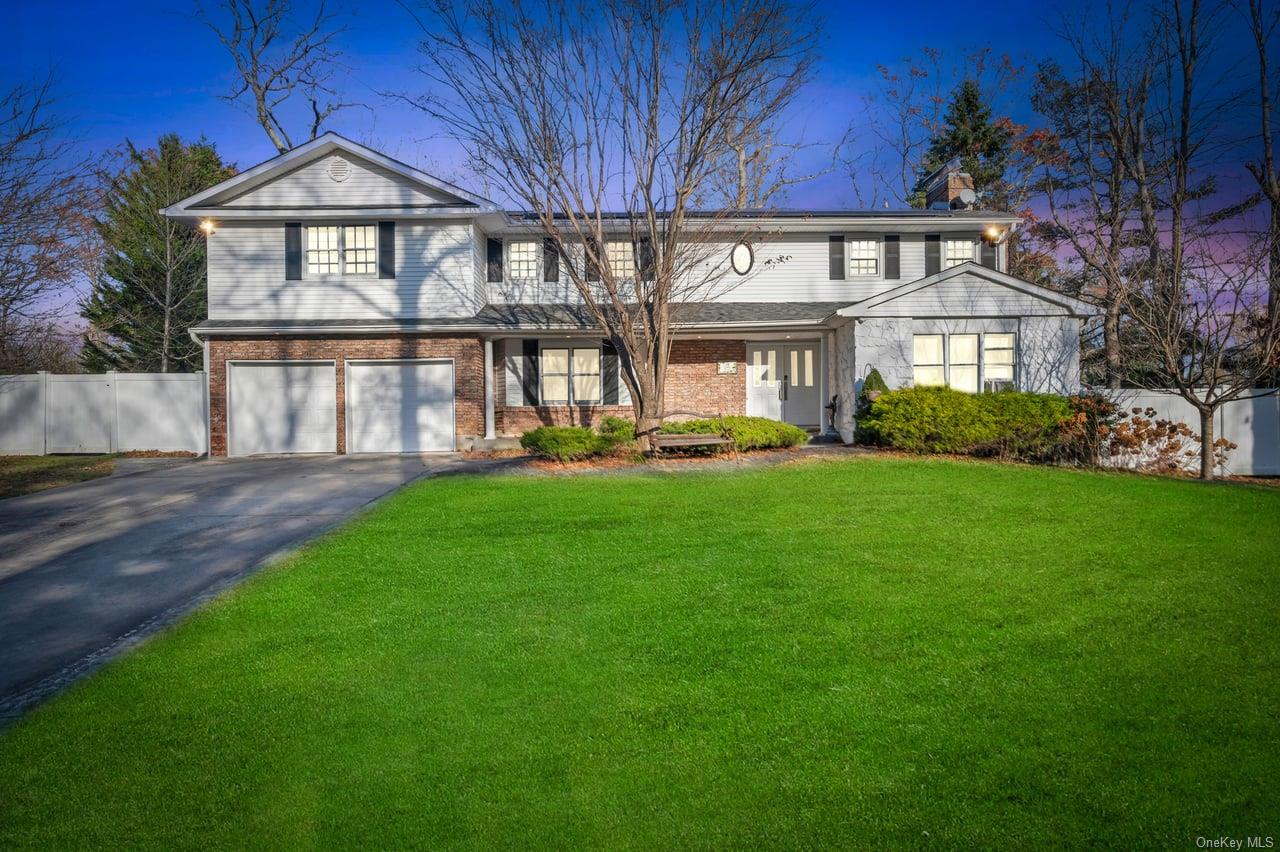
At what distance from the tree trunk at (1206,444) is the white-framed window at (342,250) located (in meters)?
16.9

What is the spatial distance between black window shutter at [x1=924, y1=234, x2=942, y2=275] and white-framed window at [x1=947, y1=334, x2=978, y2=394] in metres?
3.07

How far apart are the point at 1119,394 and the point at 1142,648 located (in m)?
11.9

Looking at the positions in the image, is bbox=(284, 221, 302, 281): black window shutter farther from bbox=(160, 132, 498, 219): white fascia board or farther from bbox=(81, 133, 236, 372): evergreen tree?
bbox=(81, 133, 236, 372): evergreen tree

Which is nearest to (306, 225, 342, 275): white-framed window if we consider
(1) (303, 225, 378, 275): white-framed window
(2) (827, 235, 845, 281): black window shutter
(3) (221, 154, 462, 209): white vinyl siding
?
(1) (303, 225, 378, 275): white-framed window

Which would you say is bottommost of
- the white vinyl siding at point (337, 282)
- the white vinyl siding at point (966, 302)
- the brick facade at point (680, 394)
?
the brick facade at point (680, 394)

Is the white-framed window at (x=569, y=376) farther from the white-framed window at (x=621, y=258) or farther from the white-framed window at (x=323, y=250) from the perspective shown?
the white-framed window at (x=323, y=250)

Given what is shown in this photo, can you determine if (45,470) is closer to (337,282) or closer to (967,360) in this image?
(337,282)

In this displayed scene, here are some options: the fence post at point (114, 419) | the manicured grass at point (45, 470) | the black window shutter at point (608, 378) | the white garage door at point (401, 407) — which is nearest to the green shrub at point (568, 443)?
the white garage door at point (401, 407)

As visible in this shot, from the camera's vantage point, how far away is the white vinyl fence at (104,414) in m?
18.3

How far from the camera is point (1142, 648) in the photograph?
4.83 metres

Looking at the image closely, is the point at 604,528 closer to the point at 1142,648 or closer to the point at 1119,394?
the point at 1142,648

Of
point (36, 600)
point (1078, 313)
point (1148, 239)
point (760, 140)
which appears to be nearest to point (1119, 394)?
point (1078, 313)

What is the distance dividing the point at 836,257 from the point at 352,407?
12422 millimetres

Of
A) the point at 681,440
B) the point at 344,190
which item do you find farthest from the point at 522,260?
the point at 681,440
